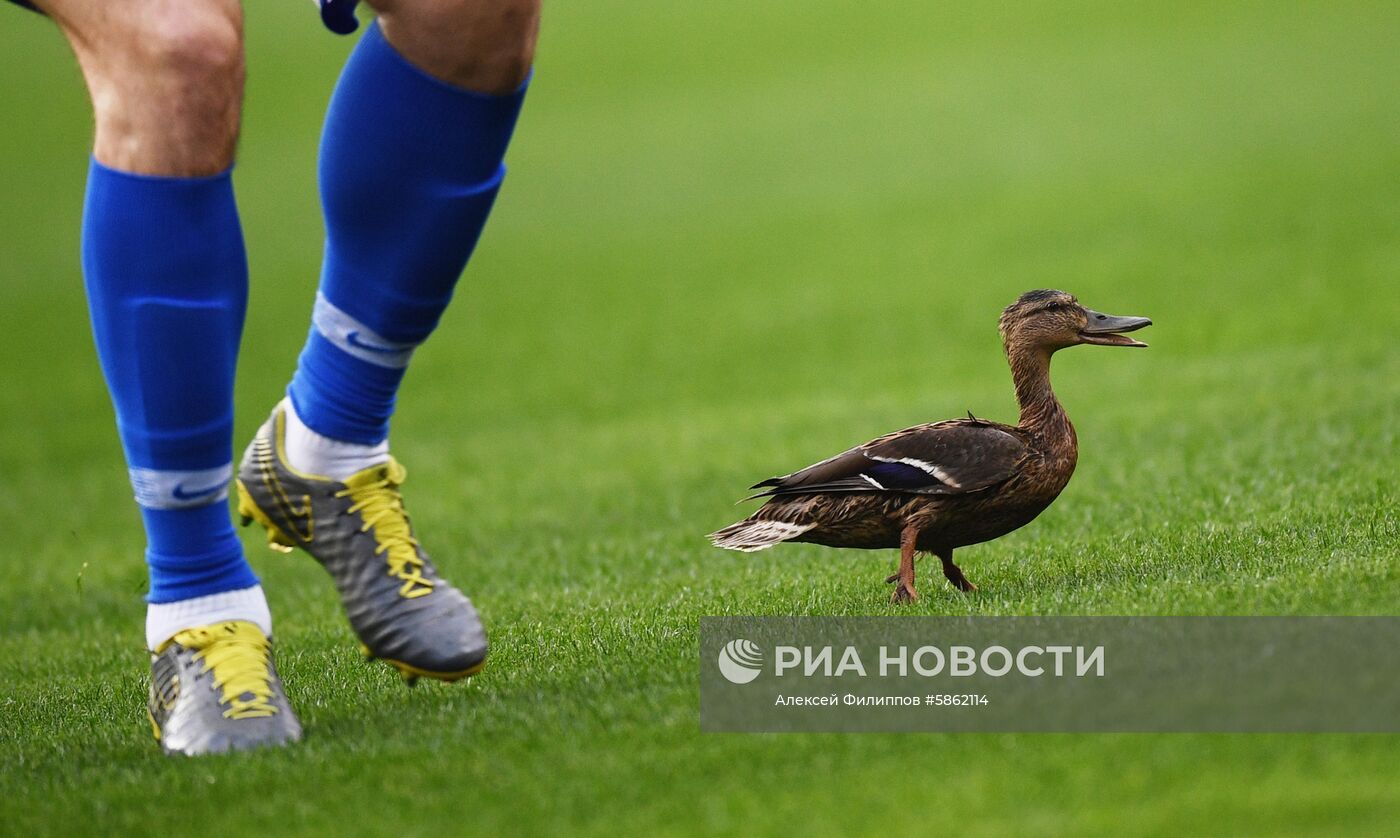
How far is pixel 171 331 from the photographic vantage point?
3.14m

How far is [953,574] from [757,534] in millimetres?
505

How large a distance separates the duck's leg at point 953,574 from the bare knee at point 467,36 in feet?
4.93

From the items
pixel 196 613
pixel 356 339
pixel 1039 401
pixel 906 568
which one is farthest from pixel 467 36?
pixel 1039 401

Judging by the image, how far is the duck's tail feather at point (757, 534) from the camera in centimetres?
378

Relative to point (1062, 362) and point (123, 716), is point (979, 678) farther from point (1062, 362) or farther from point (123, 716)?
point (1062, 362)

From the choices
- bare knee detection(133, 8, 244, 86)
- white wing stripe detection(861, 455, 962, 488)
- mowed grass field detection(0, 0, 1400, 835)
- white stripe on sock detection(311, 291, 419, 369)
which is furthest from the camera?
white wing stripe detection(861, 455, 962, 488)

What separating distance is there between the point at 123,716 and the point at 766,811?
1.83 m

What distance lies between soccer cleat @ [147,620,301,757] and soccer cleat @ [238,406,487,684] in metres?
0.20

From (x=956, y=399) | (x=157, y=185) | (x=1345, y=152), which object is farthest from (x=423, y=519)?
(x=1345, y=152)

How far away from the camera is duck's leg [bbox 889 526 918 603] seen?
3721 mm

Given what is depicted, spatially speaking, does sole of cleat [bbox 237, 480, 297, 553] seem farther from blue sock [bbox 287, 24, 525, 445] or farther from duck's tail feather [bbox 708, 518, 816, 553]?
duck's tail feather [bbox 708, 518, 816, 553]

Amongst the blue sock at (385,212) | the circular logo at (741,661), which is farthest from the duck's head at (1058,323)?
the blue sock at (385,212)

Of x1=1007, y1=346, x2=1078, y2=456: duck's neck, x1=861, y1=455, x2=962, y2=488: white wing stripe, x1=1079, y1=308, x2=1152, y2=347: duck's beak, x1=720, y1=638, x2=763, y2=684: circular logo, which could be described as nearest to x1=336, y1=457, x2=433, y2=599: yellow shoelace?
x1=720, y1=638, x2=763, y2=684: circular logo

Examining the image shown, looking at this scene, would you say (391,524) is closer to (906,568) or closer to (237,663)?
(237,663)
